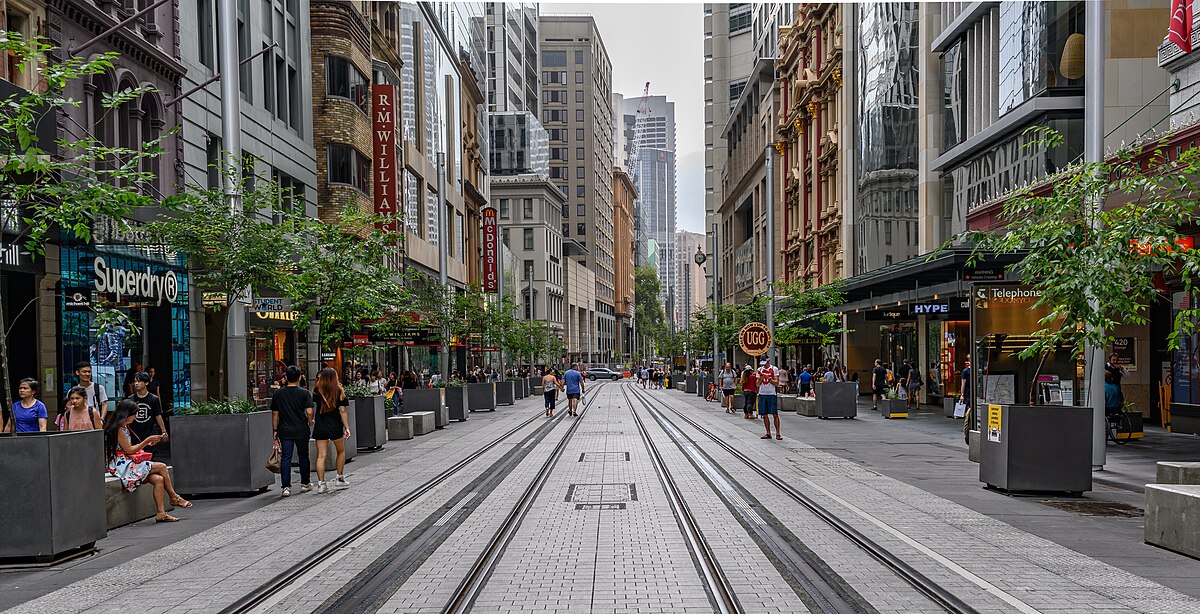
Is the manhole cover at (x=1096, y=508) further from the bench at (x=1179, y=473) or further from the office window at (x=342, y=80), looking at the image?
the office window at (x=342, y=80)

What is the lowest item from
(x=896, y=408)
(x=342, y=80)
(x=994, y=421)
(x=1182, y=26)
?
(x=896, y=408)

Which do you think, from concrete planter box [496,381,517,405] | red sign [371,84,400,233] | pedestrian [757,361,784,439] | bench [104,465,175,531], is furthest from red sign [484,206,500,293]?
bench [104,465,175,531]

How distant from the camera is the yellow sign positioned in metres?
13.5

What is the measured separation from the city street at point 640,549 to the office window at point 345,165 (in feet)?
69.1

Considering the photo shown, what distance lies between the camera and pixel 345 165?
3653 centimetres

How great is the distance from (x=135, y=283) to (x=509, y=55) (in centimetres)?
9830

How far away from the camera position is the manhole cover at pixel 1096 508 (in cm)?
1178

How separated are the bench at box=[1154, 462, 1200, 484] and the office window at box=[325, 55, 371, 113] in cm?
3073

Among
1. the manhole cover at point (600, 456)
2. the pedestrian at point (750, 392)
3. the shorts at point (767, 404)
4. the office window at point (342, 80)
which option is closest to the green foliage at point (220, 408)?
the manhole cover at point (600, 456)

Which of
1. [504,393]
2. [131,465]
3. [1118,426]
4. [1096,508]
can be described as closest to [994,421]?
[1096,508]

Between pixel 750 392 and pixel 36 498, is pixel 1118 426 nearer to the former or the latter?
pixel 750 392

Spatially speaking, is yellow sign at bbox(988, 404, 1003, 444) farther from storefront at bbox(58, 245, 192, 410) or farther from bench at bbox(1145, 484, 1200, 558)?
storefront at bbox(58, 245, 192, 410)

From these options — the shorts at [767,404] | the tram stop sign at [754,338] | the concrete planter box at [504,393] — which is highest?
the tram stop sign at [754,338]

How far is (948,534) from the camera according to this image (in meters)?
10.4
